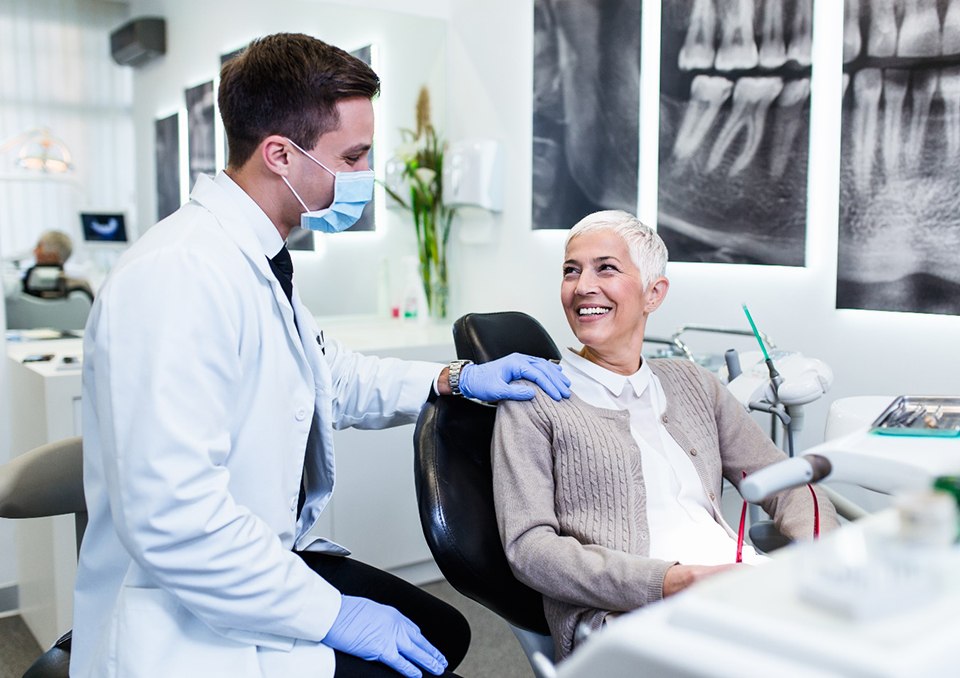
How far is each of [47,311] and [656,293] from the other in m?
1.90

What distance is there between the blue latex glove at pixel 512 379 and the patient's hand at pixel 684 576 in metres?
0.38

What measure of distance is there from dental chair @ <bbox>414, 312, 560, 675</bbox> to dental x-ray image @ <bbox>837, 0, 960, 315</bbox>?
1.08m

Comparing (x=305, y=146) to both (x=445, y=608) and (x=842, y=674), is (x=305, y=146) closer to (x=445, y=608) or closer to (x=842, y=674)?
(x=445, y=608)

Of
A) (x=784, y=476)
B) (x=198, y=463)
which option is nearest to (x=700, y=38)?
(x=198, y=463)

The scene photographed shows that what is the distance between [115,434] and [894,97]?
1.81m

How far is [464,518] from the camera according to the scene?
144cm

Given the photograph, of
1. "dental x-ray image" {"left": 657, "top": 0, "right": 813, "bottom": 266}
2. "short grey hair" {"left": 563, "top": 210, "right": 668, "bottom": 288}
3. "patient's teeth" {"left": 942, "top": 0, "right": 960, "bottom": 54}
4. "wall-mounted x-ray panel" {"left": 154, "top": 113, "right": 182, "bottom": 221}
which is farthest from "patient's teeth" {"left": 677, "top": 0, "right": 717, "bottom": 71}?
"wall-mounted x-ray panel" {"left": 154, "top": 113, "right": 182, "bottom": 221}

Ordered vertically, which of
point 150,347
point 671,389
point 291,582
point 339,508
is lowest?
point 339,508

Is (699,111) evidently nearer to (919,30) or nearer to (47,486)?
(919,30)

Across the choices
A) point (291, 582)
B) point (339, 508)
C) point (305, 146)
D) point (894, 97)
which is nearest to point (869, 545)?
point (291, 582)

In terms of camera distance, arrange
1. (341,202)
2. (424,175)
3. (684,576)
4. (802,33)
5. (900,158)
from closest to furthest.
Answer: (684,576), (341,202), (900,158), (802,33), (424,175)

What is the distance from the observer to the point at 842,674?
0.48 m

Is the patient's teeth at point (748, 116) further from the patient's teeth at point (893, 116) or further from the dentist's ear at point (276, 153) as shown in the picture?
the dentist's ear at point (276, 153)

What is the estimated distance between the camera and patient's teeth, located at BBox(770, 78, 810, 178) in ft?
7.54
